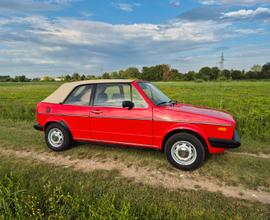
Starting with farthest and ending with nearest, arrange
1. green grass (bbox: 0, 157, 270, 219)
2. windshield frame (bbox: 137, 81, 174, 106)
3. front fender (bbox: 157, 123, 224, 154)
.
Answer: windshield frame (bbox: 137, 81, 174, 106) → front fender (bbox: 157, 123, 224, 154) → green grass (bbox: 0, 157, 270, 219)

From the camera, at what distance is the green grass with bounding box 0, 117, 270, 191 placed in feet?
13.0

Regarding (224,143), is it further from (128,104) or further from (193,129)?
(128,104)

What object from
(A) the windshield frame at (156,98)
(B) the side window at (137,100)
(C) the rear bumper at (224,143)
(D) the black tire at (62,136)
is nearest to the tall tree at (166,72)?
(A) the windshield frame at (156,98)

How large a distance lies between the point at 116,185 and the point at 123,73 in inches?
3255

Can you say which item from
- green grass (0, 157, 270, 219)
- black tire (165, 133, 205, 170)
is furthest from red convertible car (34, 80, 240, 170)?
green grass (0, 157, 270, 219)

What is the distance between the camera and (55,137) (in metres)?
5.48

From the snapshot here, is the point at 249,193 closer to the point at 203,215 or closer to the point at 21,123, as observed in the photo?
the point at 203,215

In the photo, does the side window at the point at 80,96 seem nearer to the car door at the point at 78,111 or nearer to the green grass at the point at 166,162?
the car door at the point at 78,111

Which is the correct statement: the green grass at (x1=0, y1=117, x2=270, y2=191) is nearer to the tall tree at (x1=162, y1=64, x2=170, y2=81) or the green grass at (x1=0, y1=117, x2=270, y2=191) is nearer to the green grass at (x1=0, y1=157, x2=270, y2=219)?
the green grass at (x1=0, y1=157, x2=270, y2=219)

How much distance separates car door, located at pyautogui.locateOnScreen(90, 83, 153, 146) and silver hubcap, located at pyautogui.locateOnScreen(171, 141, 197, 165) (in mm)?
528

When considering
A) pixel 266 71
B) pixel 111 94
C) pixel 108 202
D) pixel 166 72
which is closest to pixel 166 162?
pixel 111 94

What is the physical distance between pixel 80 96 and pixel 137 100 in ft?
4.82

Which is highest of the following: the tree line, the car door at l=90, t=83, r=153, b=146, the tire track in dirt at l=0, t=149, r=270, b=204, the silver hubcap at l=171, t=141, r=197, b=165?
the tree line

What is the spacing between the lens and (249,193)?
3.50 m
